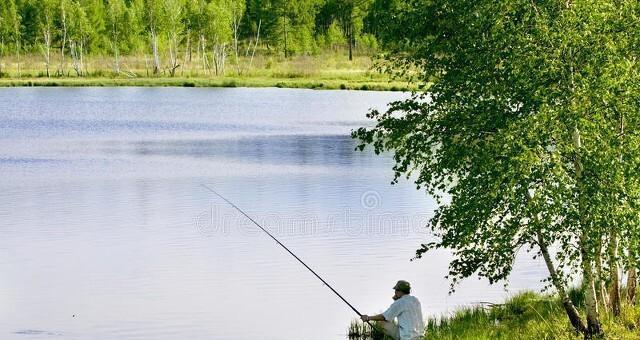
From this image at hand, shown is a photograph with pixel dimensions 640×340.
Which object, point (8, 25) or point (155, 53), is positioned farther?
point (8, 25)

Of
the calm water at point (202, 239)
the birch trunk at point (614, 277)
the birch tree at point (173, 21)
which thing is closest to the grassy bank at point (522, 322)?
the birch trunk at point (614, 277)

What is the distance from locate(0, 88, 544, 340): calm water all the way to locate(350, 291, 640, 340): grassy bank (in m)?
1.27

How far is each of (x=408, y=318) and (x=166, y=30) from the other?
10006cm

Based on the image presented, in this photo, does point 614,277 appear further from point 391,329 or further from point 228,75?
point 228,75

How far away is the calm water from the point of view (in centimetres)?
1651

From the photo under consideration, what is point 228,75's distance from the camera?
10394cm

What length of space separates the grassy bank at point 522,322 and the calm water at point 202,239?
1.27 meters

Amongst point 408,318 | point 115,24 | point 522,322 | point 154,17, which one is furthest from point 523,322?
point 115,24

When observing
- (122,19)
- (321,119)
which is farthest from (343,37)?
(321,119)

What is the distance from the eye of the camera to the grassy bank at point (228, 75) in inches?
3588

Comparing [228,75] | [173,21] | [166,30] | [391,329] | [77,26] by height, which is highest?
[173,21]

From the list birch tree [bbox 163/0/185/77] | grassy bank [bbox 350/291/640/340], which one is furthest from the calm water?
birch tree [bbox 163/0/185/77]

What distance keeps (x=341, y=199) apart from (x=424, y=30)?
16.3 metres

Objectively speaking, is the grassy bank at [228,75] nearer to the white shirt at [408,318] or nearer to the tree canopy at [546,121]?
the white shirt at [408,318]
